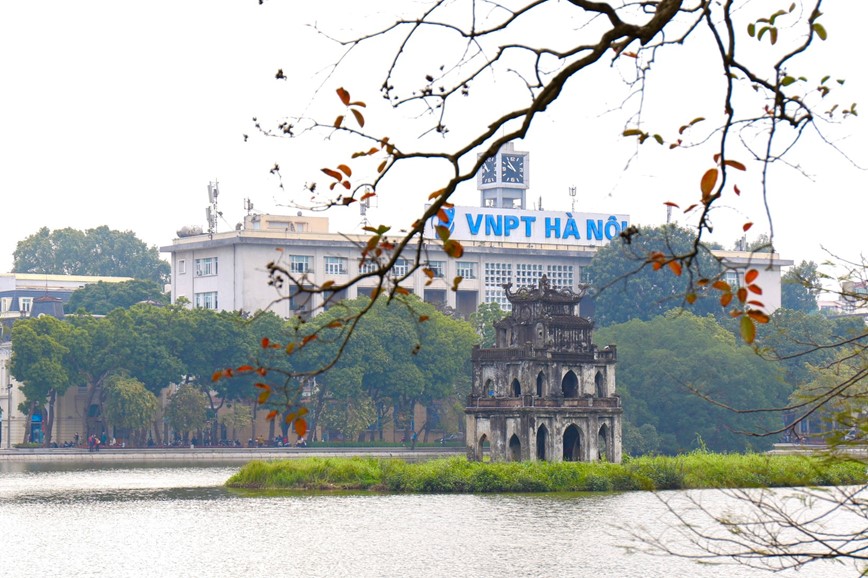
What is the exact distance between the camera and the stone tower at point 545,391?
78.2 meters

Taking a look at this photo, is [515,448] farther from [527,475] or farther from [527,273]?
[527,273]

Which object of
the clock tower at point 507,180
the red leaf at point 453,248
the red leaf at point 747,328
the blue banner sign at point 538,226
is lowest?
the red leaf at point 747,328

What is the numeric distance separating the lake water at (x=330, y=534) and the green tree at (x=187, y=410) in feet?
126

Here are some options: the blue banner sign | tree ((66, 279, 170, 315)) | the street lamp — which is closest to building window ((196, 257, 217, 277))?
tree ((66, 279, 170, 315))

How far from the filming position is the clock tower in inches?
5891

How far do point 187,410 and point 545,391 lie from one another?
131 ft

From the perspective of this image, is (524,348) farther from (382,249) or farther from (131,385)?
(382,249)

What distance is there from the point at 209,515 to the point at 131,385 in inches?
2040

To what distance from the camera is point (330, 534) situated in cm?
5278

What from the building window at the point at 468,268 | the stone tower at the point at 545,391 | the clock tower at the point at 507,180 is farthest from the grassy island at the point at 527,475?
the clock tower at the point at 507,180

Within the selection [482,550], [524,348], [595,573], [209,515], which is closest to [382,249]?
[595,573]

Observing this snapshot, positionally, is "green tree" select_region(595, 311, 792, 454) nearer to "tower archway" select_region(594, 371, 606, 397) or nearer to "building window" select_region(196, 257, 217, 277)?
"tower archway" select_region(594, 371, 606, 397)

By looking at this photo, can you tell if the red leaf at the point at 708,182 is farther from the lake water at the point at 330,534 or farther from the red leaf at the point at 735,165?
the lake water at the point at 330,534

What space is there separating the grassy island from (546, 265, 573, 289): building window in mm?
74788
